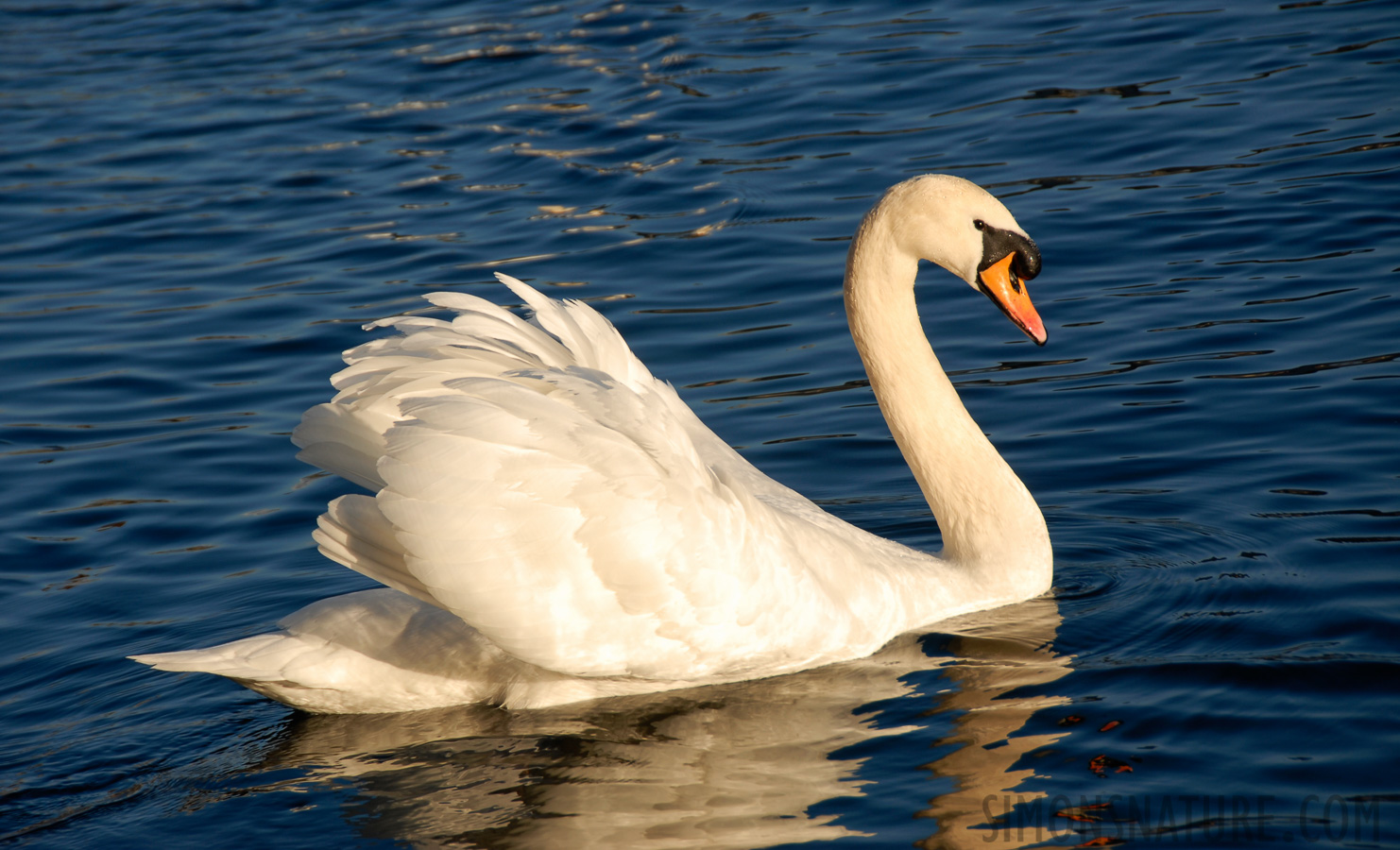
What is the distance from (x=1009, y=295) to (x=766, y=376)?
2.52 metres

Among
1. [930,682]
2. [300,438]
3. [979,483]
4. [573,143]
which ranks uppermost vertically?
[573,143]

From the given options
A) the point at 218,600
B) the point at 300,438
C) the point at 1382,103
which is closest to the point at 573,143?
the point at 1382,103

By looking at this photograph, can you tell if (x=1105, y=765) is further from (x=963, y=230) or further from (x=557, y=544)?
(x=963, y=230)

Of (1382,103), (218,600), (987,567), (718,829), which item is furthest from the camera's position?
(1382,103)

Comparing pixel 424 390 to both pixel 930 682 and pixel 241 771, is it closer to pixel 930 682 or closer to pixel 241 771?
pixel 241 771

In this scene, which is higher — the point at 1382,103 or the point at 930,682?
the point at 1382,103

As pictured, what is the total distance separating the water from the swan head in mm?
1247

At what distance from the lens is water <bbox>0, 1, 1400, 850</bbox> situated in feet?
15.4

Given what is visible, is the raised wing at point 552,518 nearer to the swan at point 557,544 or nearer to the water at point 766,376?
the swan at point 557,544

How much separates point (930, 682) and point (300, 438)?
2.32m

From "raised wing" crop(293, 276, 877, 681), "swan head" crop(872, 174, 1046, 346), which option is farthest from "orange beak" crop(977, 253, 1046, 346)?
"raised wing" crop(293, 276, 877, 681)

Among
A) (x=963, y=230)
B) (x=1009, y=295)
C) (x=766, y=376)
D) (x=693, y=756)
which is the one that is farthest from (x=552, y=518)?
(x=766, y=376)

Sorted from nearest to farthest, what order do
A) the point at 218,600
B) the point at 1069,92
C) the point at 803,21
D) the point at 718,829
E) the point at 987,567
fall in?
the point at 718,829 < the point at 987,567 < the point at 218,600 < the point at 1069,92 < the point at 803,21

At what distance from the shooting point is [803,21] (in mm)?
14906
